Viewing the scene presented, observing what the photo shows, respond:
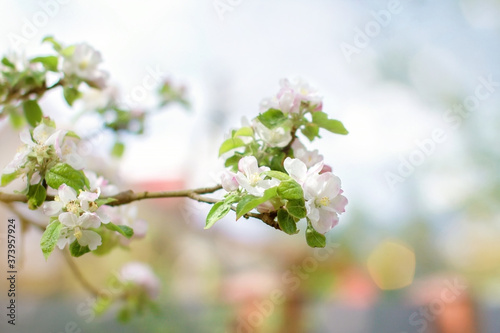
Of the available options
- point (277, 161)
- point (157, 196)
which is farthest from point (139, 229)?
point (277, 161)

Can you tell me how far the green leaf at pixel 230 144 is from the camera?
59 cm

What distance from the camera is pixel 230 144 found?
0.59 metres

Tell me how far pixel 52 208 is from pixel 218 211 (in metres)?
0.18

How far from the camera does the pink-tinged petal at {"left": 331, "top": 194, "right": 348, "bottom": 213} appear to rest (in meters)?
0.47

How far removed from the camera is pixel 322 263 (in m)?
2.58

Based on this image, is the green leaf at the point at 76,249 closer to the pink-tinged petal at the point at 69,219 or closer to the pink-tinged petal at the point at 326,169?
the pink-tinged petal at the point at 69,219

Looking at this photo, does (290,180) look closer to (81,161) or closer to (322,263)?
(81,161)

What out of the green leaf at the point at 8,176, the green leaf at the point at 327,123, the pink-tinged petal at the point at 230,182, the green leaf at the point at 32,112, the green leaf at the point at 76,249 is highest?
the green leaf at the point at 327,123

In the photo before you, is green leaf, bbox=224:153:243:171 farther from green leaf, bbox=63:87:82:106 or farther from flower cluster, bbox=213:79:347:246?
green leaf, bbox=63:87:82:106

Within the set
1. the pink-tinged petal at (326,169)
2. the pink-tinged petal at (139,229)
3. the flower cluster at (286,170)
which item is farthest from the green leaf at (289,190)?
the pink-tinged petal at (139,229)

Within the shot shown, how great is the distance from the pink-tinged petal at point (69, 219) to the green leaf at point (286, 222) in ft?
0.68

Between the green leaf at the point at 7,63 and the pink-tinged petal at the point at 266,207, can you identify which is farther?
the green leaf at the point at 7,63

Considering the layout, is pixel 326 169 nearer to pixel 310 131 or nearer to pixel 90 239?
pixel 310 131

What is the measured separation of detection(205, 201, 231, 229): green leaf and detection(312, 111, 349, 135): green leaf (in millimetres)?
175
